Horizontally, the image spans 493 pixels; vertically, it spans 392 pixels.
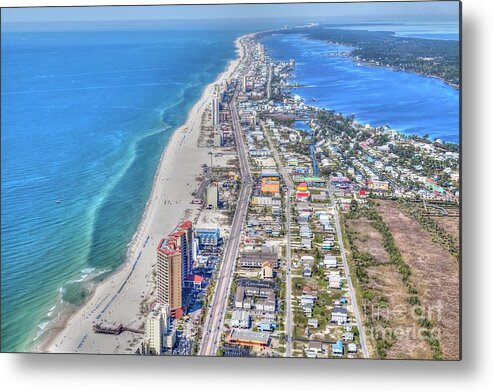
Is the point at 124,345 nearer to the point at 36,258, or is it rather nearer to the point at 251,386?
the point at 251,386

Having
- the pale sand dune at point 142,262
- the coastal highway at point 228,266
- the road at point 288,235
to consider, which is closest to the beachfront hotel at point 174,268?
the pale sand dune at point 142,262

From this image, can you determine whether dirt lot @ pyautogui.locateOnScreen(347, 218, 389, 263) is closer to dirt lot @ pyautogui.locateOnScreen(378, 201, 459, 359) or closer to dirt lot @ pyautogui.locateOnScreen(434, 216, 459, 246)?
dirt lot @ pyautogui.locateOnScreen(378, 201, 459, 359)

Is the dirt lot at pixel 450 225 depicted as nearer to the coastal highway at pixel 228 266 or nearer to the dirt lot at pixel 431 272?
the dirt lot at pixel 431 272

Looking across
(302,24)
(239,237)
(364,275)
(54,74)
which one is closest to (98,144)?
(54,74)

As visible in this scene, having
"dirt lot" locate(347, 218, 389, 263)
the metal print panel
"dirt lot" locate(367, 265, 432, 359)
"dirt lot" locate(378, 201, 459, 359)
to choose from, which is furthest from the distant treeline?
"dirt lot" locate(367, 265, 432, 359)

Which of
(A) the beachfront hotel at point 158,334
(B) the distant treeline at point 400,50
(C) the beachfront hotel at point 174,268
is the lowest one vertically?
(A) the beachfront hotel at point 158,334

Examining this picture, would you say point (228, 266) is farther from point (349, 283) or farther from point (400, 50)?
point (400, 50)
